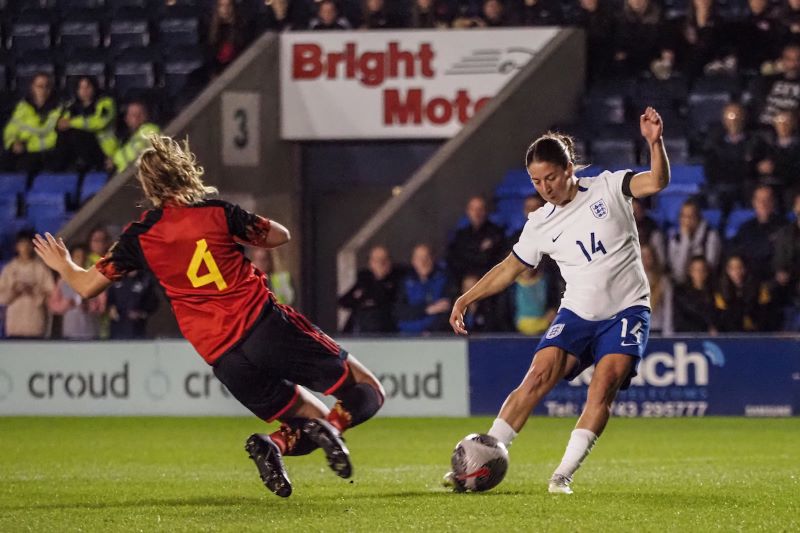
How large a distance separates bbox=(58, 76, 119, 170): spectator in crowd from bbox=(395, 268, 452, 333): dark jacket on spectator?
16.9 feet

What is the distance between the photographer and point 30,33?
880 inches

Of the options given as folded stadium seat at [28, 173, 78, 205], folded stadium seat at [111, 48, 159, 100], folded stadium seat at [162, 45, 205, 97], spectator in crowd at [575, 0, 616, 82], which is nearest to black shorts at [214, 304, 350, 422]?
spectator in crowd at [575, 0, 616, 82]

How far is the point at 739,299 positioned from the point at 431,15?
6.06 m

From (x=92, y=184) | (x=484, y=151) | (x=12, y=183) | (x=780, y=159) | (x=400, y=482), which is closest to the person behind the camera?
(x=400, y=482)

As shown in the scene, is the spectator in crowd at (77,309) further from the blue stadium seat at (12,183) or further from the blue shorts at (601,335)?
the blue shorts at (601,335)

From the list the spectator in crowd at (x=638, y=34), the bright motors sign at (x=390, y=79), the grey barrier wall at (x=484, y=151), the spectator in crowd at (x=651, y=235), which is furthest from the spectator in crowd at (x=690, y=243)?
the bright motors sign at (x=390, y=79)

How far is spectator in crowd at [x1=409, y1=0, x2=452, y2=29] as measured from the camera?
784 inches

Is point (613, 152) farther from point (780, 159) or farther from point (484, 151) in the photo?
point (780, 159)

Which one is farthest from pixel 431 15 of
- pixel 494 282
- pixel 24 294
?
pixel 494 282

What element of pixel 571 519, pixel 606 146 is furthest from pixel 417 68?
pixel 571 519

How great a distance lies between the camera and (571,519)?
7.21 meters

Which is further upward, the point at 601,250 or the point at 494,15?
the point at 494,15

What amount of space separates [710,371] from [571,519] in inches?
344

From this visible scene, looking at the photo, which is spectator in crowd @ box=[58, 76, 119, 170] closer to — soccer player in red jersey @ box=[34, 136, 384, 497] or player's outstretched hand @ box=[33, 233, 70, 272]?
player's outstretched hand @ box=[33, 233, 70, 272]
